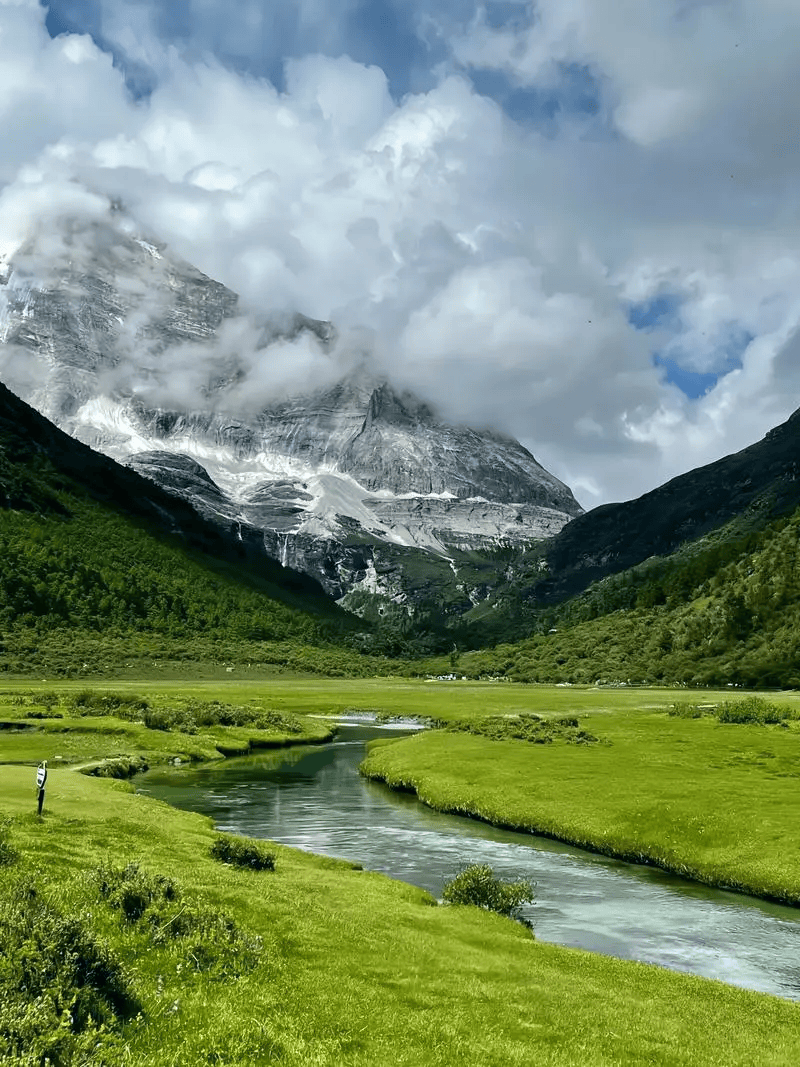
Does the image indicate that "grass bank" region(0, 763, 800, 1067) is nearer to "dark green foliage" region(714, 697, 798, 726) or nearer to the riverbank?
the riverbank

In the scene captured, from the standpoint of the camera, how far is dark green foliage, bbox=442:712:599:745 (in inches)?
3761

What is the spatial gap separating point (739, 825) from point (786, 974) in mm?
20557

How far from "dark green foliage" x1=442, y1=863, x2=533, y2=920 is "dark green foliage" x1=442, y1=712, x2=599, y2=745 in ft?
189

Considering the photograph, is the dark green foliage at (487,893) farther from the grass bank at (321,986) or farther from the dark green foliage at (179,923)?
the dark green foliage at (179,923)

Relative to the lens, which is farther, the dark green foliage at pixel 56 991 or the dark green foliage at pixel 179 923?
the dark green foliage at pixel 179 923

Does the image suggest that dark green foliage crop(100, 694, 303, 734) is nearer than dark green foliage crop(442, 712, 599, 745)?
No

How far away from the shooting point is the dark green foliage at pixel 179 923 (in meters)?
23.2

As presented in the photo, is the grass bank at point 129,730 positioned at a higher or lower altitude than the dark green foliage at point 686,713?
lower

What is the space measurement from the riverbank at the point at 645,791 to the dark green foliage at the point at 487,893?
48.9ft

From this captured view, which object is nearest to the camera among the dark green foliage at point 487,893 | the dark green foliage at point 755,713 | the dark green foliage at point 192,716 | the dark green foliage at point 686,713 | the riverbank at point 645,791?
the dark green foliage at point 487,893

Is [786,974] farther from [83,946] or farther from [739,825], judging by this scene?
[83,946]

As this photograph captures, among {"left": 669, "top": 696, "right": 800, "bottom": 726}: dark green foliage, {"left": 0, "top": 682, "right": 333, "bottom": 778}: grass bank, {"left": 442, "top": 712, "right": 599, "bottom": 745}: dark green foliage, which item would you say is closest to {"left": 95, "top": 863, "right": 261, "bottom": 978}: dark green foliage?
{"left": 0, "top": 682, "right": 333, "bottom": 778}: grass bank

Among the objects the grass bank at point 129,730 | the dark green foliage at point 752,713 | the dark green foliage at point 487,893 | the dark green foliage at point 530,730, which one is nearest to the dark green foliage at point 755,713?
the dark green foliage at point 752,713

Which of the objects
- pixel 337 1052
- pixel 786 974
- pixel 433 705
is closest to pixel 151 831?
pixel 337 1052
